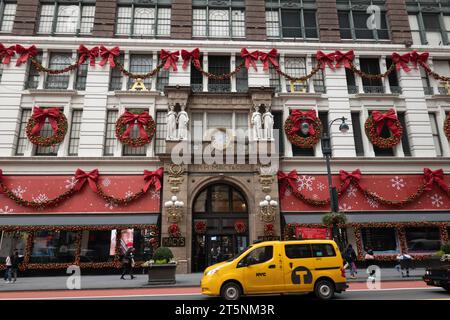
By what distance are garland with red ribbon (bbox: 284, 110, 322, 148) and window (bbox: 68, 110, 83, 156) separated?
1590 cm

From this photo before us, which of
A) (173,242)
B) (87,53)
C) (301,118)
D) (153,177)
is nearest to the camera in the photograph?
(173,242)

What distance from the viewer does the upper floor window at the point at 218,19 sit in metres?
26.6

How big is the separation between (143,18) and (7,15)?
11.1 metres

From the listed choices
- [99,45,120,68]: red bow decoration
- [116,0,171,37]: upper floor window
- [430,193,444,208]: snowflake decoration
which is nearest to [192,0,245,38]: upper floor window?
[116,0,171,37]: upper floor window

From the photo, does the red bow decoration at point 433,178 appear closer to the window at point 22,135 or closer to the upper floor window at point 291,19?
the upper floor window at point 291,19

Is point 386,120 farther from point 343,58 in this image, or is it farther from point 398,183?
point 343,58

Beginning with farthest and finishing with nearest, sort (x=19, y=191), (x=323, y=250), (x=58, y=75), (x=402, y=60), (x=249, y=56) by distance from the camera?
(x=402, y=60) < (x=249, y=56) < (x=58, y=75) < (x=19, y=191) < (x=323, y=250)

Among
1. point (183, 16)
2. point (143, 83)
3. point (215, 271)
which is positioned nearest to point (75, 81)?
point (143, 83)

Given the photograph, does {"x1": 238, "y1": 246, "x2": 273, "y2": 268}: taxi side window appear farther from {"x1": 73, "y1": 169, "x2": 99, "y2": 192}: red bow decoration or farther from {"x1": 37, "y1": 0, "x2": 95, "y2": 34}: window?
{"x1": 37, "y1": 0, "x2": 95, "y2": 34}: window

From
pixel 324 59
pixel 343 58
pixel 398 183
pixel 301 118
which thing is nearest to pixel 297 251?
pixel 301 118

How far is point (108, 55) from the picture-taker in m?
24.4

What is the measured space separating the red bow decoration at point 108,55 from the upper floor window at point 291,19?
508 inches

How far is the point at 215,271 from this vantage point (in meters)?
10.9

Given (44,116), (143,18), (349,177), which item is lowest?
(349,177)
